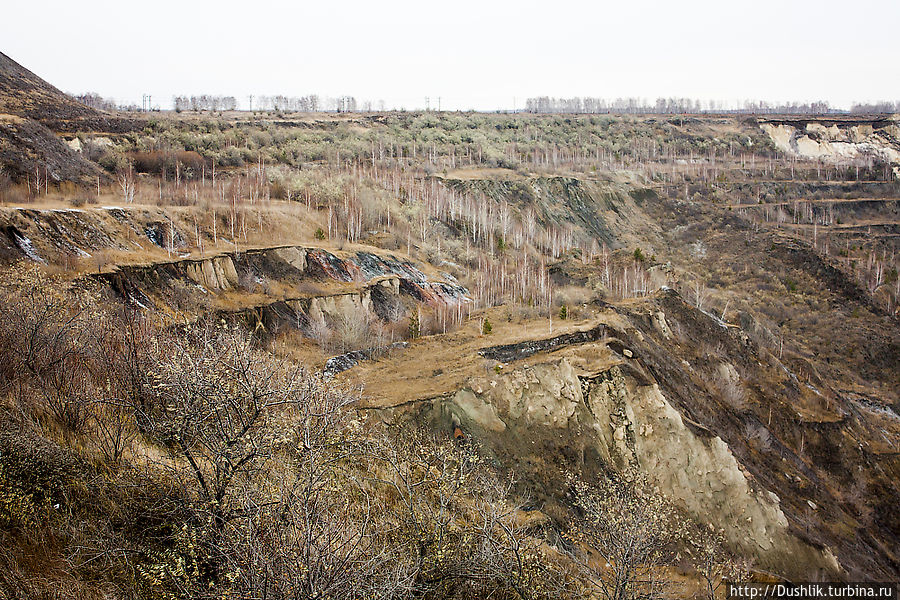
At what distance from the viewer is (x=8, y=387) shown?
32.3ft

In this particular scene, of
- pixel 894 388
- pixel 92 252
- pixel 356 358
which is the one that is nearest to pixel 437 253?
pixel 356 358

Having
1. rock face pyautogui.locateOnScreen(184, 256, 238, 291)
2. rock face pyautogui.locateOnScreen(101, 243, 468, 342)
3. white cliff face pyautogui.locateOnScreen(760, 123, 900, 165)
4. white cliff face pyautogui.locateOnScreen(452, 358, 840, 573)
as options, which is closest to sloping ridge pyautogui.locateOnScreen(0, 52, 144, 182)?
rock face pyautogui.locateOnScreen(184, 256, 238, 291)

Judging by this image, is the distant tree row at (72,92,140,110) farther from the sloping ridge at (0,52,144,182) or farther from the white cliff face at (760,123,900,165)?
the white cliff face at (760,123,900,165)

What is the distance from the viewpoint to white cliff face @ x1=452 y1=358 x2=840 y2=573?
721 inches

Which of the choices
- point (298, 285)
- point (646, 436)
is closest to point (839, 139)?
point (646, 436)

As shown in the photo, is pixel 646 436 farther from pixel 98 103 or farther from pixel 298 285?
pixel 98 103

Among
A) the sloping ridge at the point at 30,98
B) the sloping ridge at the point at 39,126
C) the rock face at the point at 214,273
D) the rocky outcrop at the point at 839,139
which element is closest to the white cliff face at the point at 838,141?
the rocky outcrop at the point at 839,139

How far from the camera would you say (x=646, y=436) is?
19984mm

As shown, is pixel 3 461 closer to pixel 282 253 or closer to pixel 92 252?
pixel 92 252

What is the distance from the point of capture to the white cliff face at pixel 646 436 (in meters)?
18.3

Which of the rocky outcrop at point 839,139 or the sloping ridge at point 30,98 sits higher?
the rocky outcrop at point 839,139

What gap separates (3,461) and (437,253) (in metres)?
35.1

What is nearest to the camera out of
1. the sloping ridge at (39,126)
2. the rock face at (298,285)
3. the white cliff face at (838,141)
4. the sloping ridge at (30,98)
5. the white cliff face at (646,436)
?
the white cliff face at (646,436)

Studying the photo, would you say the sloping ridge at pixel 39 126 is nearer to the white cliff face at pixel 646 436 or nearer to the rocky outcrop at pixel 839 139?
the white cliff face at pixel 646 436
